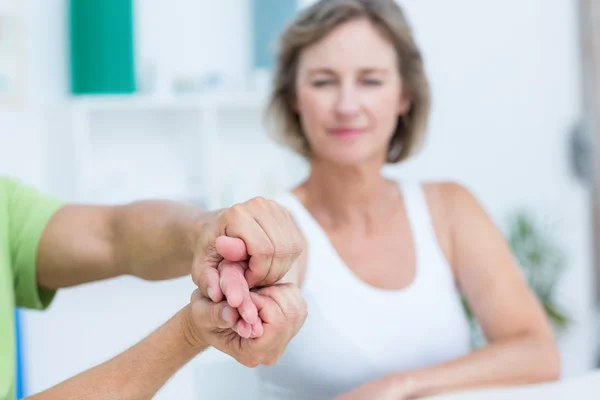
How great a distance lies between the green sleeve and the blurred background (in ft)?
1.46

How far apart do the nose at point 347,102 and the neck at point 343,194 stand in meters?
0.08

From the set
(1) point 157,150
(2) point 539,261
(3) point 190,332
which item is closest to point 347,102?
(3) point 190,332

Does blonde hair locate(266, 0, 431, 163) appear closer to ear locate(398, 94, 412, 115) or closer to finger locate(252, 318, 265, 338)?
ear locate(398, 94, 412, 115)

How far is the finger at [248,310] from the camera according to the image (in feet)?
1.26

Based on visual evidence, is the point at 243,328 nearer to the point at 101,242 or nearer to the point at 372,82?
the point at 101,242

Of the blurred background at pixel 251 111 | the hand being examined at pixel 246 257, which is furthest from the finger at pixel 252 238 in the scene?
the blurred background at pixel 251 111

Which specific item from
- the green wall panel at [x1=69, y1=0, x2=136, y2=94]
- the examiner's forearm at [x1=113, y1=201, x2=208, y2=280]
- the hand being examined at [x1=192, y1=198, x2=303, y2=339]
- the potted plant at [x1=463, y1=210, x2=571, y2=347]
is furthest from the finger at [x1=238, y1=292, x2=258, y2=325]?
the potted plant at [x1=463, y1=210, x2=571, y2=347]

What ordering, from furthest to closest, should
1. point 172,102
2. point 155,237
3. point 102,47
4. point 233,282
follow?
1. point 172,102
2. point 102,47
3. point 155,237
4. point 233,282

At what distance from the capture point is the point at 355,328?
752mm

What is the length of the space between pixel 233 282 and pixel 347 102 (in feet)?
1.53

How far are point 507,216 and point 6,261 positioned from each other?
5.80 feet

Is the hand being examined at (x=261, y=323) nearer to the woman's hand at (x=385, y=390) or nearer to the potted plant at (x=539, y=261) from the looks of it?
the woman's hand at (x=385, y=390)

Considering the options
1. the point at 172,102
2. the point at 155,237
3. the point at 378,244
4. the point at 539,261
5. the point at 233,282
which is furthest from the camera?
the point at 539,261

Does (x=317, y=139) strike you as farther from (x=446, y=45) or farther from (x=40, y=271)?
(x=446, y=45)
